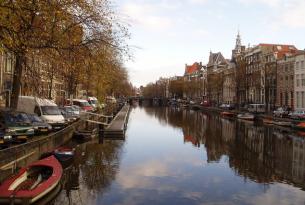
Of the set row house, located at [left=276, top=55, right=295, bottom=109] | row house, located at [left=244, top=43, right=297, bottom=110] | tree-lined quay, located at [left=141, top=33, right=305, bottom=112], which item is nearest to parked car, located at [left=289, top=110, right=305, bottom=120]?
tree-lined quay, located at [left=141, top=33, right=305, bottom=112]

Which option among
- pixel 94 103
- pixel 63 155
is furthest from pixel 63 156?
pixel 94 103

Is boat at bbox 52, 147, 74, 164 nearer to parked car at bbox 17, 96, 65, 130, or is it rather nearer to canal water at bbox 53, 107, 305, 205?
canal water at bbox 53, 107, 305, 205

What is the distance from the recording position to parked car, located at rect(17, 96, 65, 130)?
1332 inches

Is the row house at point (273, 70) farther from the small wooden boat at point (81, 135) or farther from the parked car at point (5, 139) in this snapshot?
the parked car at point (5, 139)

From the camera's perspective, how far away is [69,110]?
47375 mm

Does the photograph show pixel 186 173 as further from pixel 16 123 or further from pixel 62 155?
pixel 16 123

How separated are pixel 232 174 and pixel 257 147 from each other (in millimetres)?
13196

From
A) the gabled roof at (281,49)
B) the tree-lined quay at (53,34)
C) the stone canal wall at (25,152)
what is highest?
the gabled roof at (281,49)

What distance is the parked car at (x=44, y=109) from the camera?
33834 millimetres

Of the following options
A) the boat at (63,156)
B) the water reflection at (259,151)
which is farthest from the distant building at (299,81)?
the boat at (63,156)

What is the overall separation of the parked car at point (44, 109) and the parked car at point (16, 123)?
6.89 meters

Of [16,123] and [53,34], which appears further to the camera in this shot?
[16,123]

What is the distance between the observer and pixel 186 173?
973 inches

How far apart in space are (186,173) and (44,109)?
16.1 m
